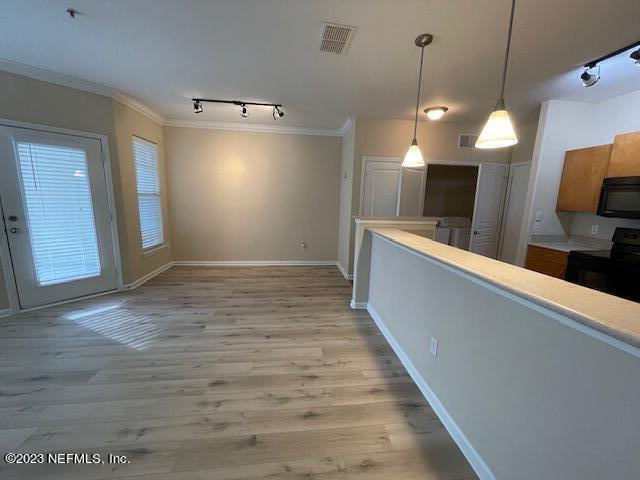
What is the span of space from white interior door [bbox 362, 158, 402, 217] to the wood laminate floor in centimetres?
193

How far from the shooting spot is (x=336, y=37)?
6.84 feet

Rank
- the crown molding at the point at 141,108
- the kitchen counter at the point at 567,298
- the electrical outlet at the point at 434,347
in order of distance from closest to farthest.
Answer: the kitchen counter at the point at 567,298 → the electrical outlet at the point at 434,347 → the crown molding at the point at 141,108

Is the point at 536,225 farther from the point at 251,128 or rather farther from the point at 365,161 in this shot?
the point at 251,128

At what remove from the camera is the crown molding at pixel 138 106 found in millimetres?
3384

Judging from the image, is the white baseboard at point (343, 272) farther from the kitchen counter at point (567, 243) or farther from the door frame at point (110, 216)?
the door frame at point (110, 216)

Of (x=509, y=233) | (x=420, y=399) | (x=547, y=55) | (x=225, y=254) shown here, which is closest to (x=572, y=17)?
(x=547, y=55)

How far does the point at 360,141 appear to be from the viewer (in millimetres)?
4066

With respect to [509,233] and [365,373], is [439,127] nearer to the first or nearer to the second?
[509,233]

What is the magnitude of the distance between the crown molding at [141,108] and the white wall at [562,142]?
105 inches

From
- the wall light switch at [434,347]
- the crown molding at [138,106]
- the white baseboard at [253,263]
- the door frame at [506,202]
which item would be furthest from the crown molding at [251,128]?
the wall light switch at [434,347]

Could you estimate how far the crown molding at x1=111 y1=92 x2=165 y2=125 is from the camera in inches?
133

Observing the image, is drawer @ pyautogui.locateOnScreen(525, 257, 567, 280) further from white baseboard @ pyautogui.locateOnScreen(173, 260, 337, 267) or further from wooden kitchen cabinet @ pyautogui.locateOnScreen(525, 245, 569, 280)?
white baseboard @ pyautogui.locateOnScreen(173, 260, 337, 267)

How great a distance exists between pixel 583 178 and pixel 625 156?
0.43 metres

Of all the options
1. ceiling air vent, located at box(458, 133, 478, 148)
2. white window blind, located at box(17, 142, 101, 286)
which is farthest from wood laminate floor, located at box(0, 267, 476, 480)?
ceiling air vent, located at box(458, 133, 478, 148)
